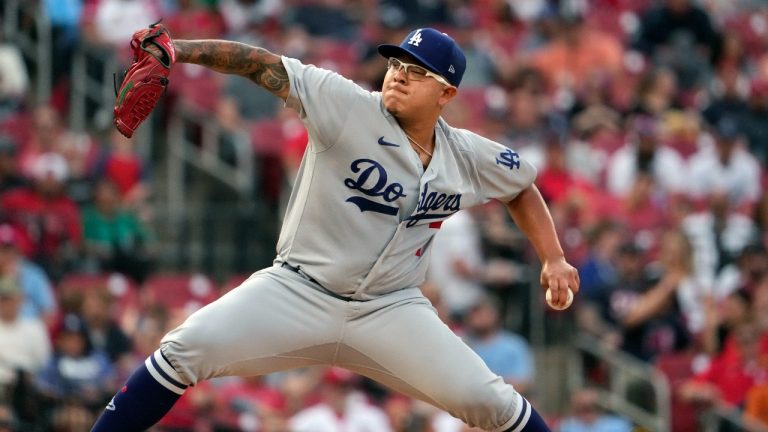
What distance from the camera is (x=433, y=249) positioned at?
1159 centimetres

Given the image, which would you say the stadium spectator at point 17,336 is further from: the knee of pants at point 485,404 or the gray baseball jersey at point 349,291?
the knee of pants at point 485,404

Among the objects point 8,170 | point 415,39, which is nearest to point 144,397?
point 415,39

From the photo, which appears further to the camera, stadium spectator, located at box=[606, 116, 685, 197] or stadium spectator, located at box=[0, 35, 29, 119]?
A: stadium spectator, located at box=[606, 116, 685, 197]

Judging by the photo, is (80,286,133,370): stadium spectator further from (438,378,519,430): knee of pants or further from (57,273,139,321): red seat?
(438,378,519,430): knee of pants

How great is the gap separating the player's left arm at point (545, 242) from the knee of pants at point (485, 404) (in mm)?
527

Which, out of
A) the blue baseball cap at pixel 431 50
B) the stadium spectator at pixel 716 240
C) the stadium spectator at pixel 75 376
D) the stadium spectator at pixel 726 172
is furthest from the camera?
the stadium spectator at pixel 726 172

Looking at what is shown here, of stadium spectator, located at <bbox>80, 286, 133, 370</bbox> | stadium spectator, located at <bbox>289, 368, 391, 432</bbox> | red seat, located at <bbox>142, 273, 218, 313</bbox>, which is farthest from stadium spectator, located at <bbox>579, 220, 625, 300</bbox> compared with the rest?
stadium spectator, located at <bbox>80, 286, 133, 370</bbox>

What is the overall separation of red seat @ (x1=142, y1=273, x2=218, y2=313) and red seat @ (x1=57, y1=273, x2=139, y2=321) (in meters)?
Answer: 0.11

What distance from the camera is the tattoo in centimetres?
572

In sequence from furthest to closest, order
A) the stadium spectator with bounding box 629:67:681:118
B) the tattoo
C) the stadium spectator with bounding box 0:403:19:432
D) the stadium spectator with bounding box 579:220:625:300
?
the stadium spectator with bounding box 629:67:681:118 < the stadium spectator with bounding box 579:220:625:300 < the stadium spectator with bounding box 0:403:19:432 < the tattoo

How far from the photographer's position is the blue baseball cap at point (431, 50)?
20.2ft

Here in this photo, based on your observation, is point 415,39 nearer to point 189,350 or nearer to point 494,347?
point 189,350

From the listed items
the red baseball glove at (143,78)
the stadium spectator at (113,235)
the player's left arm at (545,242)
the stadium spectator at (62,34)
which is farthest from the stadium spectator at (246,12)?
the red baseball glove at (143,78)

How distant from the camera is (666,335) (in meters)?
11.8
